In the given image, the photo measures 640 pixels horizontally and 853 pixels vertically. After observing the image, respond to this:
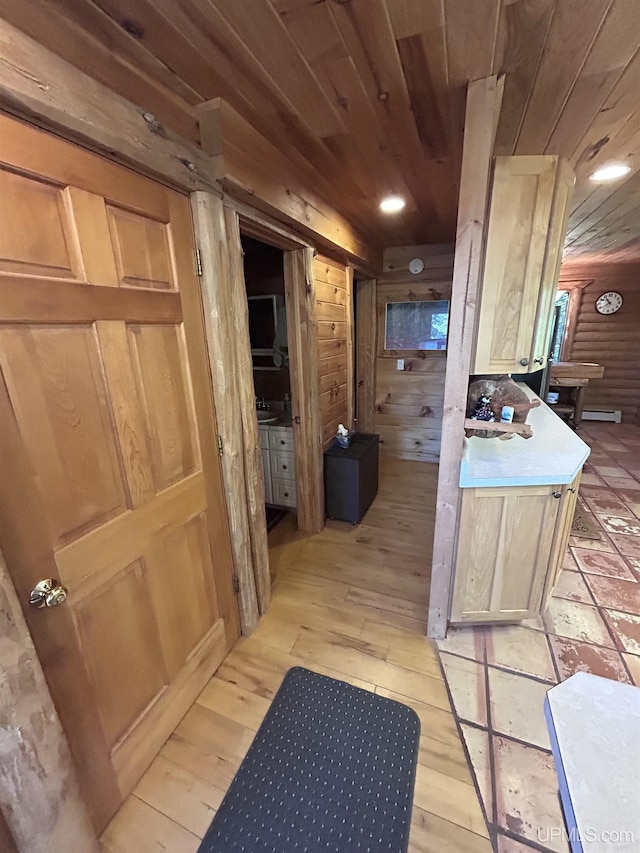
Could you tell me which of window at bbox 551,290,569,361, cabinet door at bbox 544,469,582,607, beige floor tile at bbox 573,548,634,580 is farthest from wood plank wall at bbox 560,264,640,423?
cabinet door at bbox 544,469,582,607

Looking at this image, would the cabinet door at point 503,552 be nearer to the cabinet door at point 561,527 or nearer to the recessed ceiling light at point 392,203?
the cabinet door at point 561,527

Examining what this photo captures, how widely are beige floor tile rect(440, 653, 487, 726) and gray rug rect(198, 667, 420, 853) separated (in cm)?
22

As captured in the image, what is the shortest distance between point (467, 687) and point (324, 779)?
2.36 feet

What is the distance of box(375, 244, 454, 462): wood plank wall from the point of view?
12.1 feet

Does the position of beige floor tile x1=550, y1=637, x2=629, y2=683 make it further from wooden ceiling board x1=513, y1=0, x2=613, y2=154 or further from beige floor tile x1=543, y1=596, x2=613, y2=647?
wooden ceiling board x1=513, y1=0, x2=613, y2=154

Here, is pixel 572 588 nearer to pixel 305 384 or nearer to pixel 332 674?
pixel 332 674

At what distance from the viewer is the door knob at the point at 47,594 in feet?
3.00

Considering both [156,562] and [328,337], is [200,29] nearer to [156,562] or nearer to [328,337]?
[156,562]

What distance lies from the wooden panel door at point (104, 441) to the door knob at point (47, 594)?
0.05ft

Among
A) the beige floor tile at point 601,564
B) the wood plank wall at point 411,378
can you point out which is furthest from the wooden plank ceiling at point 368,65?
the beige floor tile at point 601,564

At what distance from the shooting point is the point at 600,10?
98 cm

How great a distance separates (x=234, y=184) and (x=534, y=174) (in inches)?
48.1

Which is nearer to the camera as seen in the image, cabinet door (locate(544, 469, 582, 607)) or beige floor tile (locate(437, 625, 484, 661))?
cabinet door (locate(544, 469, 582, 607))

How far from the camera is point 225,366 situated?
1.53m
